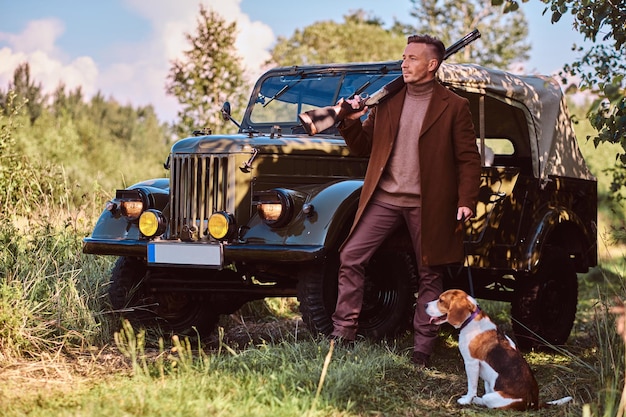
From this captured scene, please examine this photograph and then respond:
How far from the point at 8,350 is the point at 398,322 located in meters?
2.51

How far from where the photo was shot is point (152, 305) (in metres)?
7.09

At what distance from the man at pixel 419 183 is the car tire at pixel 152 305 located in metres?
1.62

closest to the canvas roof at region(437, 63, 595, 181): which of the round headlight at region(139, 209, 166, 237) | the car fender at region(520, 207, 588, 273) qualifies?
the car fender at region(520, 207, 588, 273)

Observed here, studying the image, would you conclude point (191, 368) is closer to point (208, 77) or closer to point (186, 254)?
point (186, 254)

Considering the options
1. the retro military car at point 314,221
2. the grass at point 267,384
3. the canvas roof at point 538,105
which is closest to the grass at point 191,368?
the grass at point 267,384

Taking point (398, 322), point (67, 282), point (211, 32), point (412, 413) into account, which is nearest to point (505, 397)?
point (412, 413)

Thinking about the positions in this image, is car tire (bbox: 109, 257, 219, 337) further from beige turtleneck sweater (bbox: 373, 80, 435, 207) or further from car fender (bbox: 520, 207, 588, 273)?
car fender (bbox: 520, 207, 588, 273)

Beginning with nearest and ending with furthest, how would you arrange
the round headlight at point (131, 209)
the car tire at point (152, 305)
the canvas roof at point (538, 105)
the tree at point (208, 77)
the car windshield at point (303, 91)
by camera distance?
the round headlight at point (131, 209), the car tire at point (152, 305), the canvas roof at point (538, 105), the car windshield at point (303, 91), the tree at point (208, 77)

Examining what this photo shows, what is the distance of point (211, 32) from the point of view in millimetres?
17812

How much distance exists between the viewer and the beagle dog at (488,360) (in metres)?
5.11

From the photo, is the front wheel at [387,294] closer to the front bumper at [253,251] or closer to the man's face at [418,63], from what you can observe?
the front bumper at [253,251]

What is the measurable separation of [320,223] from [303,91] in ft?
6.76

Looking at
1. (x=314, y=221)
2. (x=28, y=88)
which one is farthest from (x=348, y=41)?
(x=314, y=221)

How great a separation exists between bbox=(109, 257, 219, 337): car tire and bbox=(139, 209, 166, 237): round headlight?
0.44 m
